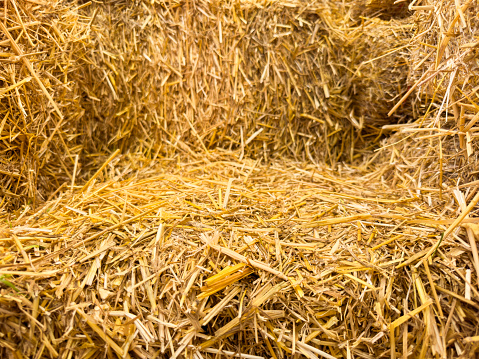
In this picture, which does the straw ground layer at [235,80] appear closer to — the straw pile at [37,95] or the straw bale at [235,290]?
the straw pile at [37,95]

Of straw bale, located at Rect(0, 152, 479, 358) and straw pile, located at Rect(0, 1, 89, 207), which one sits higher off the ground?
straw pile, located at Rect(0, 1, 89, 207)

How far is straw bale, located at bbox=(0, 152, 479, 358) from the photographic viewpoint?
3.43 feet

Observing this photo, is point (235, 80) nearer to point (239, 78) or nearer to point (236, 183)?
point (239, 78)

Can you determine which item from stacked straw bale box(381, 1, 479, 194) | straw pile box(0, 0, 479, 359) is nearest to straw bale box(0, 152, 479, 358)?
straw pile box(0, 0, 479, 359)

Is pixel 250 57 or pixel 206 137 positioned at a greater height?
pixel 250 57

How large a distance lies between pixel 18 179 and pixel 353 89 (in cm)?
176

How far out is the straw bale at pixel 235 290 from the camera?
1045 millimetres

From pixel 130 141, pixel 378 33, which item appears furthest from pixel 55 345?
pixel 378 33

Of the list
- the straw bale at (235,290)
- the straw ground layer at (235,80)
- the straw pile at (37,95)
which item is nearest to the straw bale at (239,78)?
the straw ground layer at (235,80)

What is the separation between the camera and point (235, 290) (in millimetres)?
1096

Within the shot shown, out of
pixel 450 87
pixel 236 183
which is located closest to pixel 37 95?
pixel 236 183

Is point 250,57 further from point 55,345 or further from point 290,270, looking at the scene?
point 55,345

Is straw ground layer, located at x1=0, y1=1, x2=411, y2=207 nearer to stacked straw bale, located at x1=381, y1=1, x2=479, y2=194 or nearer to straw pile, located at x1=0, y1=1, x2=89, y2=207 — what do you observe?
straw pile, located at x1=0, y1=1, x2=89, y2=207

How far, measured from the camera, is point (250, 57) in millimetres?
2102
